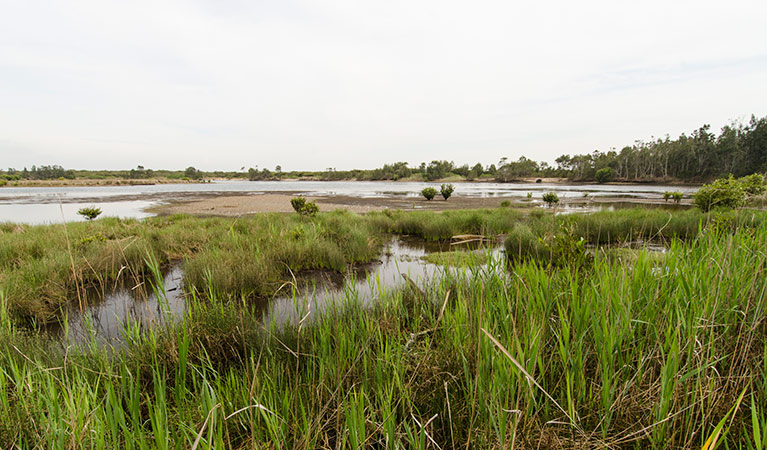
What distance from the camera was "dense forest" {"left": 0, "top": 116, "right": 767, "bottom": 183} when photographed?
56375 millimetres

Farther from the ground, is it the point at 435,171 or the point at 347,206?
the point at 435,171

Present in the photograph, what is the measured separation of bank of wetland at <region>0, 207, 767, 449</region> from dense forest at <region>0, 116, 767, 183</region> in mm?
23868

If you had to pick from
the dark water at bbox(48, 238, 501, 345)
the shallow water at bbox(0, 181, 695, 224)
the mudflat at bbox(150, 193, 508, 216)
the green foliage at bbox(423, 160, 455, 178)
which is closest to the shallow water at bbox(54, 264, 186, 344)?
the dark water at bbox(48, 238, 501, 345)

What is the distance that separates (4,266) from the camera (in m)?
6.52

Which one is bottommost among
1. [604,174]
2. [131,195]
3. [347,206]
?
[347,206]

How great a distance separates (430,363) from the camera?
2439 millimetres

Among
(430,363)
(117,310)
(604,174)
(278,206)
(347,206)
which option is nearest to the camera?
(430,363)

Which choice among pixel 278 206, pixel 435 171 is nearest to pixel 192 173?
pixel 435 171

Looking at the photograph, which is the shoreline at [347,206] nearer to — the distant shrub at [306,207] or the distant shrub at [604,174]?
the distant shrub at [306,207]

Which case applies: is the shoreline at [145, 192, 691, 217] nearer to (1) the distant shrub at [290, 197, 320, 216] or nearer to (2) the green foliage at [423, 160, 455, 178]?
(1) the distant shrub at [290, 197, 320, 216]

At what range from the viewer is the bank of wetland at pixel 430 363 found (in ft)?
5.23

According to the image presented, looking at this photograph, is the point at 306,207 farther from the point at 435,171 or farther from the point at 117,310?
the point at 435,171

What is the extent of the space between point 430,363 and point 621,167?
10220 cm

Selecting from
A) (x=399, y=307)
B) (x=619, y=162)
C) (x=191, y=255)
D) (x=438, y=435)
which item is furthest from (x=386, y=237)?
(x=619, y=162)
